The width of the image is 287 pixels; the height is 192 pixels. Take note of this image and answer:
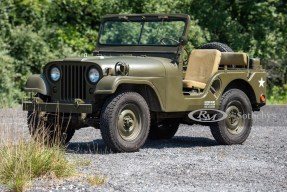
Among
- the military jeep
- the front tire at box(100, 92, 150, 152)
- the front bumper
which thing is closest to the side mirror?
the military jeep

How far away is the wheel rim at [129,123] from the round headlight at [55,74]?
1076 mm

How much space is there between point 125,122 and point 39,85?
1.34 meters

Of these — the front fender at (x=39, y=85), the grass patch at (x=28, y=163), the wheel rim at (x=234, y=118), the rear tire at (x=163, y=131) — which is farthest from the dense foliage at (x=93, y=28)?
the grass patch at (x=28, y=163)

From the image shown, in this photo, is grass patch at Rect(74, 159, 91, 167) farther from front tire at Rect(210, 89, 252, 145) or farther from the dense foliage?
the dense foliage

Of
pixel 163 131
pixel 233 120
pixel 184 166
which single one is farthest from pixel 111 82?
pixel 163 131

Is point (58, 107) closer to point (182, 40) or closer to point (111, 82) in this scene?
point (111, 82)

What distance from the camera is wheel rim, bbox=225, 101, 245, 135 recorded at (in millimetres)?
12109

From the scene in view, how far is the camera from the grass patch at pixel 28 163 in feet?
26.2

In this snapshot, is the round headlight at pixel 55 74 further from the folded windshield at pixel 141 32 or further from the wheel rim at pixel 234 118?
the wheel rim at pixel 234 118

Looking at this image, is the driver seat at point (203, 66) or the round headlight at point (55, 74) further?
the driver seat at point (203, 66)

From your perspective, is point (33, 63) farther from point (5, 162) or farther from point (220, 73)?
point (5, 162)

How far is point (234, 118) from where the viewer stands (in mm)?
12211

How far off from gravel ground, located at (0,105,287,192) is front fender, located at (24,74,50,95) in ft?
1.95

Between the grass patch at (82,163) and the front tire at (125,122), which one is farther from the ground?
the front tire at (125,122)
